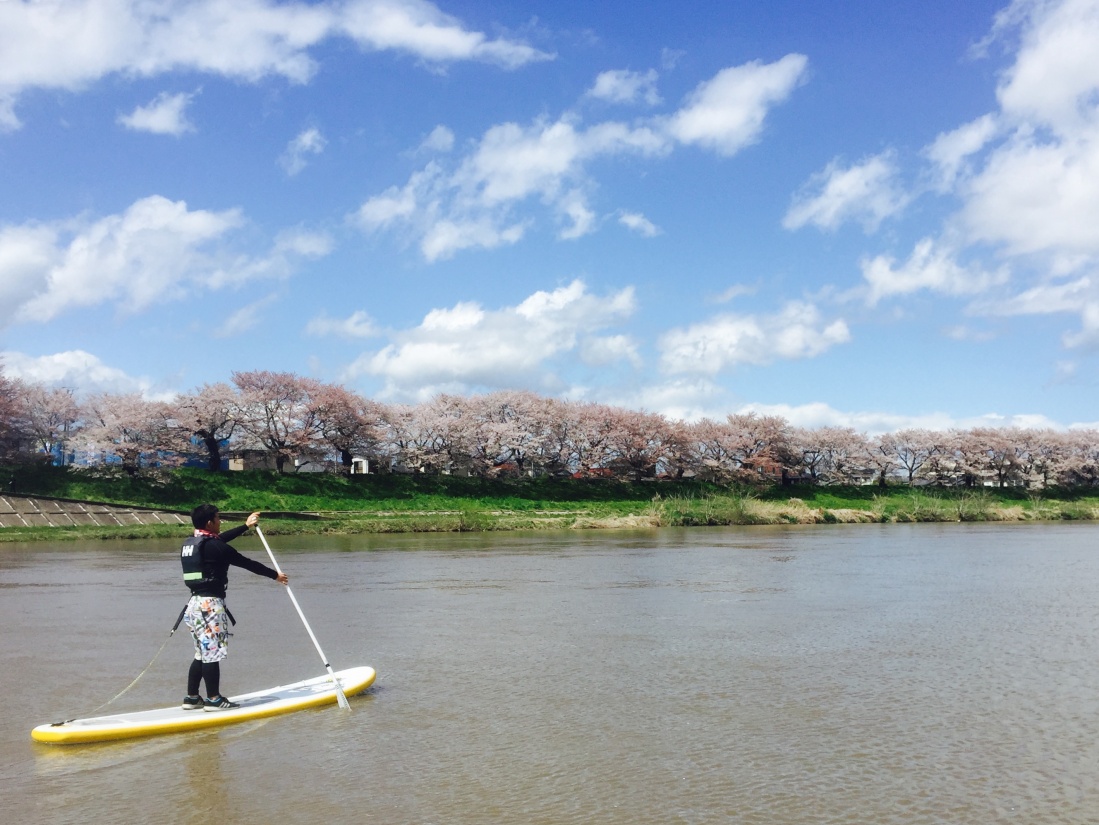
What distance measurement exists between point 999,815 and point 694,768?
75.6 inches

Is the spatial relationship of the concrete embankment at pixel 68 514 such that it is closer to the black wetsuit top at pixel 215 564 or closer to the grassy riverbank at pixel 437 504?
the grassy riverbank at pixel 437 504

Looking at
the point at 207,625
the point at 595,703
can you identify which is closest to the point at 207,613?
the point at 207,625

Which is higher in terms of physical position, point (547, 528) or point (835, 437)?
point (835, 437)

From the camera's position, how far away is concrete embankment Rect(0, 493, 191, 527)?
1423 inches

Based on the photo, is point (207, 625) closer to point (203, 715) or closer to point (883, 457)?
point (203, 715)

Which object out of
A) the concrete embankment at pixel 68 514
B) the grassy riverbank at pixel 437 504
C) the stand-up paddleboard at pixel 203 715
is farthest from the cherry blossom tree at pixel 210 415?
the stand-up paddleboard at pixel 203 715

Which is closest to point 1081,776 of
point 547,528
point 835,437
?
point 547,528

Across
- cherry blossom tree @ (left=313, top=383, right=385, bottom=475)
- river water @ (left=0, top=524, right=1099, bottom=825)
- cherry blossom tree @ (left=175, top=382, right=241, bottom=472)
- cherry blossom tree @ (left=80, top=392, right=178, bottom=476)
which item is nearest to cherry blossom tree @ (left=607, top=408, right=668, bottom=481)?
cherry blossom tree @ (left=313, top=383, right=385, bottom=475)

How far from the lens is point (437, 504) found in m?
52.1

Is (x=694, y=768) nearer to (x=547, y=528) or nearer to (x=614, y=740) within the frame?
(x=614, y=740)

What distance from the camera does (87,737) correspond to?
7.10 metres

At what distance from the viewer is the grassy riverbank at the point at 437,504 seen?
1507 inches

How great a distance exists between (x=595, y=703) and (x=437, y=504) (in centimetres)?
4443

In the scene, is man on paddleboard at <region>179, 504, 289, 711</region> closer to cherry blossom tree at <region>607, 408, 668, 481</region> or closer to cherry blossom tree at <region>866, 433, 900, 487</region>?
cherry blossom tree at <region>607, 408, 668, 481</region>
